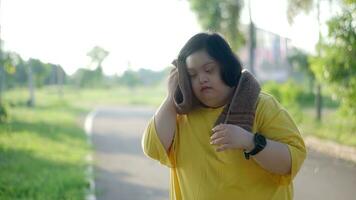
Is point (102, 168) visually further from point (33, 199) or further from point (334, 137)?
point (334, 137)

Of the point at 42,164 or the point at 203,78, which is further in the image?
the point at 42,164

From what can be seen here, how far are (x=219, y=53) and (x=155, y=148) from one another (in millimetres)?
410

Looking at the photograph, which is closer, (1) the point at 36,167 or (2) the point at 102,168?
(1) the point at 36,167

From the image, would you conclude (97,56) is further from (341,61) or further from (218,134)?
(218,134)

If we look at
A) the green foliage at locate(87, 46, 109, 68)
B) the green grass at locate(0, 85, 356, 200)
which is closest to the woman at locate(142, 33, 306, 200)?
the green grass at locate(0, 85, 356, 200)

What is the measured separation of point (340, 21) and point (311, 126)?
6.61 metres

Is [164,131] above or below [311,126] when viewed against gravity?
above

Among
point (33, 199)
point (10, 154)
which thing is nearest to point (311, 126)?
point (10, 154)

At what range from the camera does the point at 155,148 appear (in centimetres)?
204

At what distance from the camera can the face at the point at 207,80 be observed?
192 centimetres

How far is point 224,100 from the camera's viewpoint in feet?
6.38

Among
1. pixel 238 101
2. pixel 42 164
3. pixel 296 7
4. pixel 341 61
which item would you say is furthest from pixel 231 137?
pixel 296 7

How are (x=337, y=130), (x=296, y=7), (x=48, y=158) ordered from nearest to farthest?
1. (x=48, y=158)
2. (x=337, y=130)
3. (x=296, y=7)

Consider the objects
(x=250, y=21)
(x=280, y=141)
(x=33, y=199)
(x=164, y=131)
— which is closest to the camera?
(x=280, y=141)
